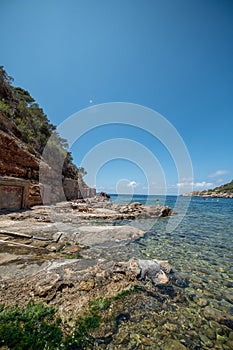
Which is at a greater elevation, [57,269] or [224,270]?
[57,269]

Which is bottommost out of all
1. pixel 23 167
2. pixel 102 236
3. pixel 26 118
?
pixel 102 236

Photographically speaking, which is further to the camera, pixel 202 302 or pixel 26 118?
pixel 26 118

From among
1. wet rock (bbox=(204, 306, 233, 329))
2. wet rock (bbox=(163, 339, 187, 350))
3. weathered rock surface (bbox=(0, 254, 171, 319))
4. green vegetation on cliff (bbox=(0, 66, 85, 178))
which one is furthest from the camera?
green vegetation on cliff (bbox=(0, 66, 85, 178))

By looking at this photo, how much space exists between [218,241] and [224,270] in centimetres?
374

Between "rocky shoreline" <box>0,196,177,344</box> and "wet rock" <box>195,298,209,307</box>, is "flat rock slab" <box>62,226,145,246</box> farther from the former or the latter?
"wet rock" <box>195,298,209,307</box>

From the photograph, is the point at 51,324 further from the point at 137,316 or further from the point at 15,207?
the point at 15,207

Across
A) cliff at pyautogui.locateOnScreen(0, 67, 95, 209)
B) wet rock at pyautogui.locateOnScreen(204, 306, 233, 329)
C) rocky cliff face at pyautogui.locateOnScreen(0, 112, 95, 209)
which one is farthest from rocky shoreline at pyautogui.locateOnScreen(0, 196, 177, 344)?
rocky cliff face at pyautogui.locateOnScreen(0, 112, 95, 209)

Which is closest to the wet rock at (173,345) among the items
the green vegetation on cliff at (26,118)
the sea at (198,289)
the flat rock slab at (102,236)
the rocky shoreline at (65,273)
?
the sea at (198,289)

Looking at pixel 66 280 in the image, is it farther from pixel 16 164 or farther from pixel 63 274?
pixel 16 164

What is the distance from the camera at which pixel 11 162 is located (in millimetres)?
13789

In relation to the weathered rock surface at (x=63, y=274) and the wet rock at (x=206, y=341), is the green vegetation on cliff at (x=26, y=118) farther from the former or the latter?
the wet rock at (x=206, y=341)

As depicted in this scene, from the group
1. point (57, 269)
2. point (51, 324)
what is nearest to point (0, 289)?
point (57, 269)

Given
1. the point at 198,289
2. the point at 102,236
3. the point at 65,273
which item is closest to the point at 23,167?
the point at 102,236

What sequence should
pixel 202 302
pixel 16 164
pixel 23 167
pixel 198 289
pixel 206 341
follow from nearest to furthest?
pixel 206 341, pixel 202 302, pixel 198 289, pixel 16 164, pixel 23 167
